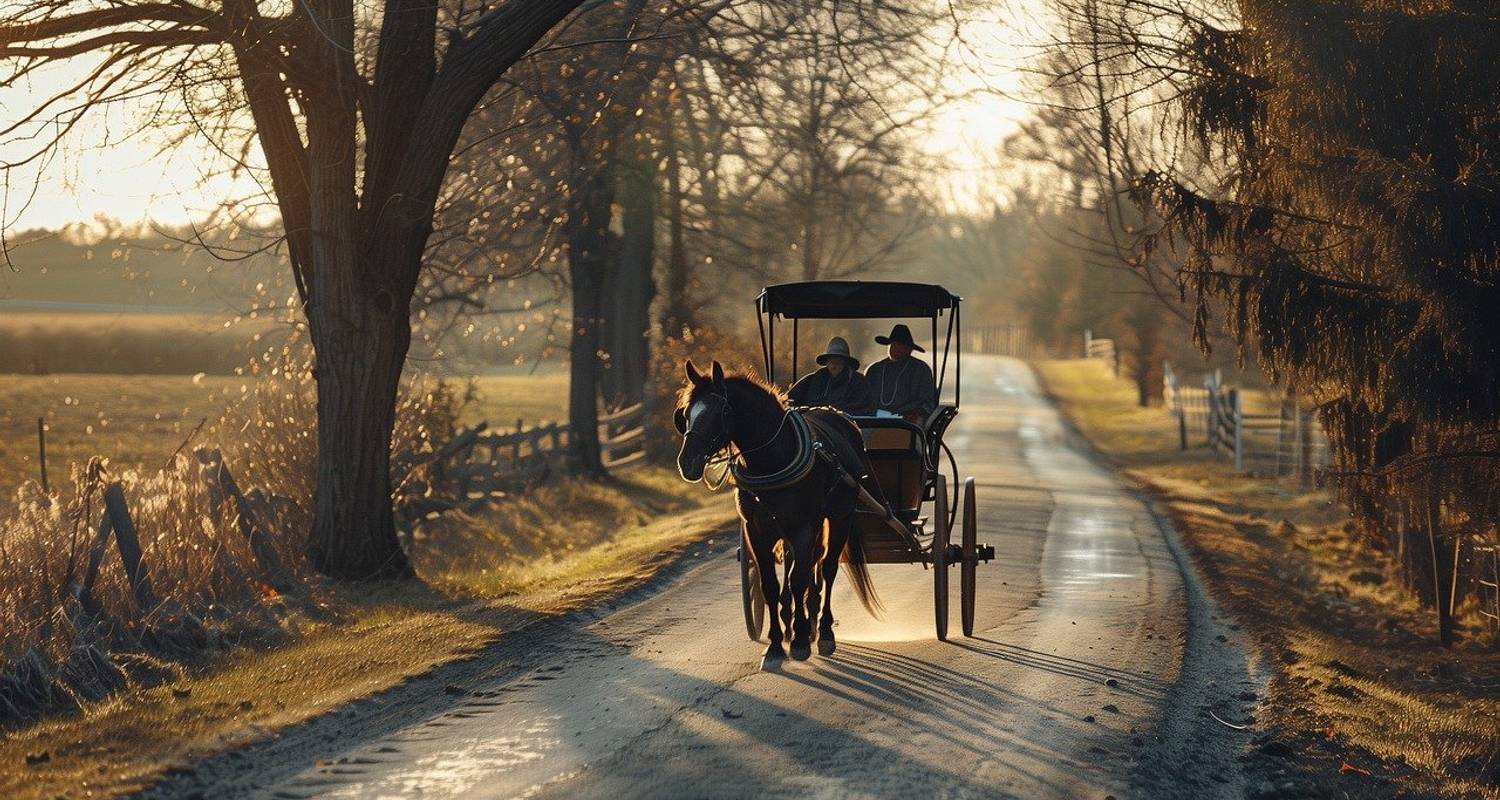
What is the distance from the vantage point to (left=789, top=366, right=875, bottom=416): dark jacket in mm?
12734

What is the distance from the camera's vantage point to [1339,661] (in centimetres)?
1342

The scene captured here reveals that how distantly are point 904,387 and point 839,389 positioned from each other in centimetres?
75

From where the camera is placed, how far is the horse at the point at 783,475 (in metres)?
10.4

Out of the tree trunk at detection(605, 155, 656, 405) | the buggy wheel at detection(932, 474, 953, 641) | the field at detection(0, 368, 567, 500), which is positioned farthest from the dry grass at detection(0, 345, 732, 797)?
the tree trunk at detection(605, 155, 656, 405)

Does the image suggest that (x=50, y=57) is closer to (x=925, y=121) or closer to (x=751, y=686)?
(x=751, y=686)

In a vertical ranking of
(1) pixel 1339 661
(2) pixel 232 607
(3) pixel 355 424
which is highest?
(3) pixel 355 424

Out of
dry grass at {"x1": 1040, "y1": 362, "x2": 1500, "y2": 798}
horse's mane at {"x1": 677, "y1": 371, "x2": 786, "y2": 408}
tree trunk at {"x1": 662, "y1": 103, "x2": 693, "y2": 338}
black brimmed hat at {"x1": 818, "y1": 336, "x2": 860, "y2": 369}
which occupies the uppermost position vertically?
tree trunk at {"x1": 662, "y1": 103, "x2": 693, "y2": 338}

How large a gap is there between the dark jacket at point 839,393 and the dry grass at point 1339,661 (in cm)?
382

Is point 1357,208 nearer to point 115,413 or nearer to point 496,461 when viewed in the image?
point 496,461

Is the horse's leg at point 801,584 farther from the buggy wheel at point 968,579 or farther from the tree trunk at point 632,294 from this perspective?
the tree trunk at point 632,294

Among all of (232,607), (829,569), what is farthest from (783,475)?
(232,607)

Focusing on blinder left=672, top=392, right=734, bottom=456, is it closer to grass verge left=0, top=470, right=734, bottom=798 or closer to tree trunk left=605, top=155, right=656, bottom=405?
grass verge left=0, top=470, right=734, bottom=798

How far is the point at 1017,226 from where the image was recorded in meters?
111

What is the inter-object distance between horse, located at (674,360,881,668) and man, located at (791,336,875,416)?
98 cm
